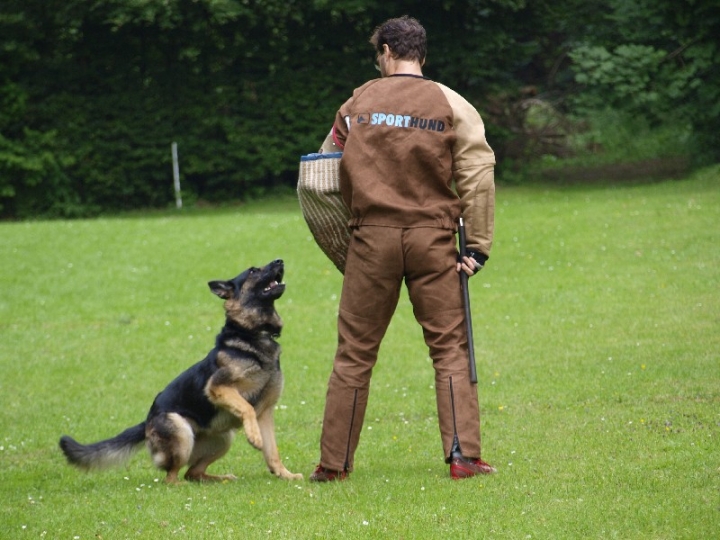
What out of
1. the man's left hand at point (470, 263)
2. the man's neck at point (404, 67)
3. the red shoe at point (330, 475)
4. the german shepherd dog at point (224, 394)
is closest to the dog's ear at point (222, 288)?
the german shepherd dog at point (224, 394)

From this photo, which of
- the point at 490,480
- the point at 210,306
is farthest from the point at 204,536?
the point at 210,306

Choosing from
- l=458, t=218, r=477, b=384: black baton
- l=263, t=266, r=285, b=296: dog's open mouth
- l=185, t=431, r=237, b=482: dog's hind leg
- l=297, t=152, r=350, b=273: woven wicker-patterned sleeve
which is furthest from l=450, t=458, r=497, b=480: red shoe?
l=185, t=431, r=237, b=482: dog's hind leg

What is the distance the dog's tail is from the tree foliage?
806 inches

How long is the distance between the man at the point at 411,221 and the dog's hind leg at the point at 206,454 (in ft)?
4.08

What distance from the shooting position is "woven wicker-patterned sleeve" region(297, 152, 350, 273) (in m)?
6.02

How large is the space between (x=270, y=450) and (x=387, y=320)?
1380mm

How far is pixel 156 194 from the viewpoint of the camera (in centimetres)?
2772

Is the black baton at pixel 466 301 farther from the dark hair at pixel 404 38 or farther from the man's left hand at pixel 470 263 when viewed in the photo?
the dark hair at pixel 404 38

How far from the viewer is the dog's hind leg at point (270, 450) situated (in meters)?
6.66

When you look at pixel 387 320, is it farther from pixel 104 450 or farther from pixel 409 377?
pixel 409 377

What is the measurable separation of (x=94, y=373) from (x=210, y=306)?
3.56 m

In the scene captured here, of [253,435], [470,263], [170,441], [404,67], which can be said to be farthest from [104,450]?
[404,67]

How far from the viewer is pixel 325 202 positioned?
20.0 ft

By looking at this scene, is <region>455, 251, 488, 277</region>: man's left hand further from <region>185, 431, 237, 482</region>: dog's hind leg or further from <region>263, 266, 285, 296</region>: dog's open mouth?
<region>185, 431, 237, 482</region>: dog's hind leg
